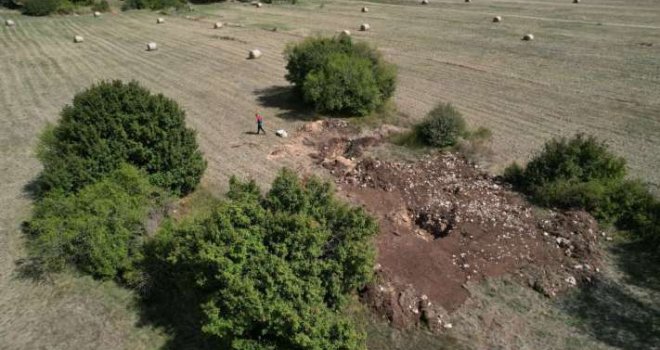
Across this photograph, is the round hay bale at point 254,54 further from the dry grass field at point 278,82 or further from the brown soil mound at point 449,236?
the brown soil mound at point 449,236

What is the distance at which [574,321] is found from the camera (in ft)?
36.3

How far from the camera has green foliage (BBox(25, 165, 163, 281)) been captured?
12906mm

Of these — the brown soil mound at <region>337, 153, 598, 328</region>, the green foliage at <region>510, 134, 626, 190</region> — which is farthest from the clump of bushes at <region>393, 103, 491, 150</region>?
the green foliage at <region>510, 134, 626, 190</region>

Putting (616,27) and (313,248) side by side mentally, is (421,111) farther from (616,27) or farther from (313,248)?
(616,27)

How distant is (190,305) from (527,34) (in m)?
33.9

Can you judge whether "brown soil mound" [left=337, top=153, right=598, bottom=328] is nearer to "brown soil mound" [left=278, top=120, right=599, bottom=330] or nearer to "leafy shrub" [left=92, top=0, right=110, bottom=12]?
"brown soil mound" [left=278, top=120, right=599, bottom=330]

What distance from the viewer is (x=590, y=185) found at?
1495 centimetres

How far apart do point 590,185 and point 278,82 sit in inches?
767

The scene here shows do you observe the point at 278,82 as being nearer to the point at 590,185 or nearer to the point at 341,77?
the point at 341,77

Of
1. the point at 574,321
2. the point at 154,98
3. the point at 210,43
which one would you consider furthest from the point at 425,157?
the point at 210,43

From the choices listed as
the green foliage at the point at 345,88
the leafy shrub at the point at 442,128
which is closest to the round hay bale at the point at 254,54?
the green foliage at the point at 345,88

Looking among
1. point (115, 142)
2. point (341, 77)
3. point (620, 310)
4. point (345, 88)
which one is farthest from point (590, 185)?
point (115, 142)

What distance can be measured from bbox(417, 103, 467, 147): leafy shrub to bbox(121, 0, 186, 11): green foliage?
50.6 metres

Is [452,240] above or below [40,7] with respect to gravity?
below
